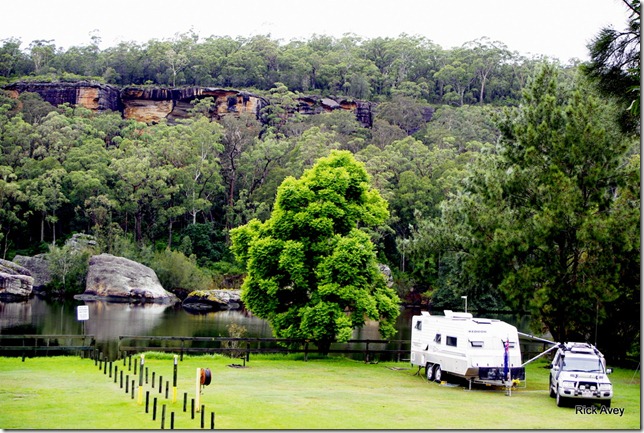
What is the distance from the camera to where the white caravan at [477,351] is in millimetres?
19094

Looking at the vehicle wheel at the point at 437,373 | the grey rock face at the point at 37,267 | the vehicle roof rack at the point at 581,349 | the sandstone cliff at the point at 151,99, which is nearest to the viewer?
the vehicle roof rack at the point at 581,349

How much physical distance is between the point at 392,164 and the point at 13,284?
36.4m

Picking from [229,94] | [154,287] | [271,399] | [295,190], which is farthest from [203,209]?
[271,399]

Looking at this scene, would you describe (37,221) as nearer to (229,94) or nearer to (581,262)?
(229,94)

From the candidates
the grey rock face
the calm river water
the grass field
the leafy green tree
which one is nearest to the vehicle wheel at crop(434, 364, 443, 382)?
the grass field

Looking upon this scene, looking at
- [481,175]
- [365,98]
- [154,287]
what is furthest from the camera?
[365,98]

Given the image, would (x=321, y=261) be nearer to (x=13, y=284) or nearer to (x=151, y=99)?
(x=13, y=284)

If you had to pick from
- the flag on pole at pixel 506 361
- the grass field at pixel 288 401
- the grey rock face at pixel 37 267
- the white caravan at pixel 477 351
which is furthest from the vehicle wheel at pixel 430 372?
the grey rock face at pixel 37 267

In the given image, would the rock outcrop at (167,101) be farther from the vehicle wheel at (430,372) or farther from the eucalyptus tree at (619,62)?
the eucalyptus tree at (619,62)

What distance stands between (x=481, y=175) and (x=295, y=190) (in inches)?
273

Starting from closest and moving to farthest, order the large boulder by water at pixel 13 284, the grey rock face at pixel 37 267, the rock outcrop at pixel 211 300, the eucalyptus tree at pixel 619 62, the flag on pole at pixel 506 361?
the eucalyptus tree at pixel 619 62, the flag on pole at pixel 506 361, the rock outcrop at pixel 211 300, the large boulder by water at pixel 13 284, the grey rock face at pixel 37 267

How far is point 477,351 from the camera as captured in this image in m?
19.2

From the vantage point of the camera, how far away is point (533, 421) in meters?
14.2

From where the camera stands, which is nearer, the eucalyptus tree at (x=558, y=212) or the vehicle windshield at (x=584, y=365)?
the vehicle windshield at (x=584, y=365)
